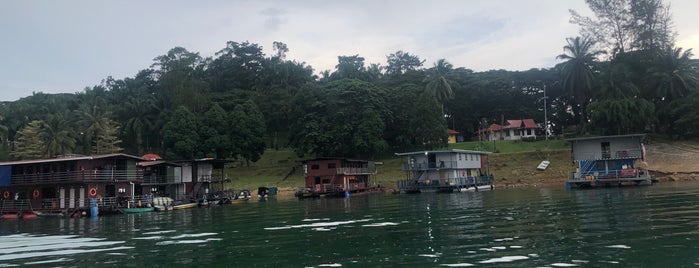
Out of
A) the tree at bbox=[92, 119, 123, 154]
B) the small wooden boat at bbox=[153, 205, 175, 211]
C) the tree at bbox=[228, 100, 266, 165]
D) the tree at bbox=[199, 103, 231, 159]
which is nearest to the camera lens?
the small wooden boat at bbox=[153, 205, 175, 211]

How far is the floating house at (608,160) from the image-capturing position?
5669 cm

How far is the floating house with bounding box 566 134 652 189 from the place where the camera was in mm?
56688

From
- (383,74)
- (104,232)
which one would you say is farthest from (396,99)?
(104,232)

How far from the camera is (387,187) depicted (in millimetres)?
74188

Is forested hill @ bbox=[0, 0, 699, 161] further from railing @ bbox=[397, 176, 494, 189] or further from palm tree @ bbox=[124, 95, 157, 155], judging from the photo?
railing @ bbox=[397, 176, 494, 189]

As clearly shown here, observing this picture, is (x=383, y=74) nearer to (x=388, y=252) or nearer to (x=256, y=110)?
(x=256, y=110)

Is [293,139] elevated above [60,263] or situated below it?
above

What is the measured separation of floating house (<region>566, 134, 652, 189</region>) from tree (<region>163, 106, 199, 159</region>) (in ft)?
180

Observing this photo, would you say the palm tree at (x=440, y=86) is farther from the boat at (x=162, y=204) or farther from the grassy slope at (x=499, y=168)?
the boat at (x=162, y=204)

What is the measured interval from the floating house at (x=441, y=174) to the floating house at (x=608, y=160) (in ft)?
38.7

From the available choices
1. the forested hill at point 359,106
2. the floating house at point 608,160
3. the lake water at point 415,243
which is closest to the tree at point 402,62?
the forested hill at point 359,106

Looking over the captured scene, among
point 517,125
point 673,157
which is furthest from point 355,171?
point 673,157

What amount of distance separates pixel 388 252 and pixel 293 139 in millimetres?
73534

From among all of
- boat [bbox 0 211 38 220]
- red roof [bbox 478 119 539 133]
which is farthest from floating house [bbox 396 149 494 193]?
boat [bbox 0 211 38 220]
